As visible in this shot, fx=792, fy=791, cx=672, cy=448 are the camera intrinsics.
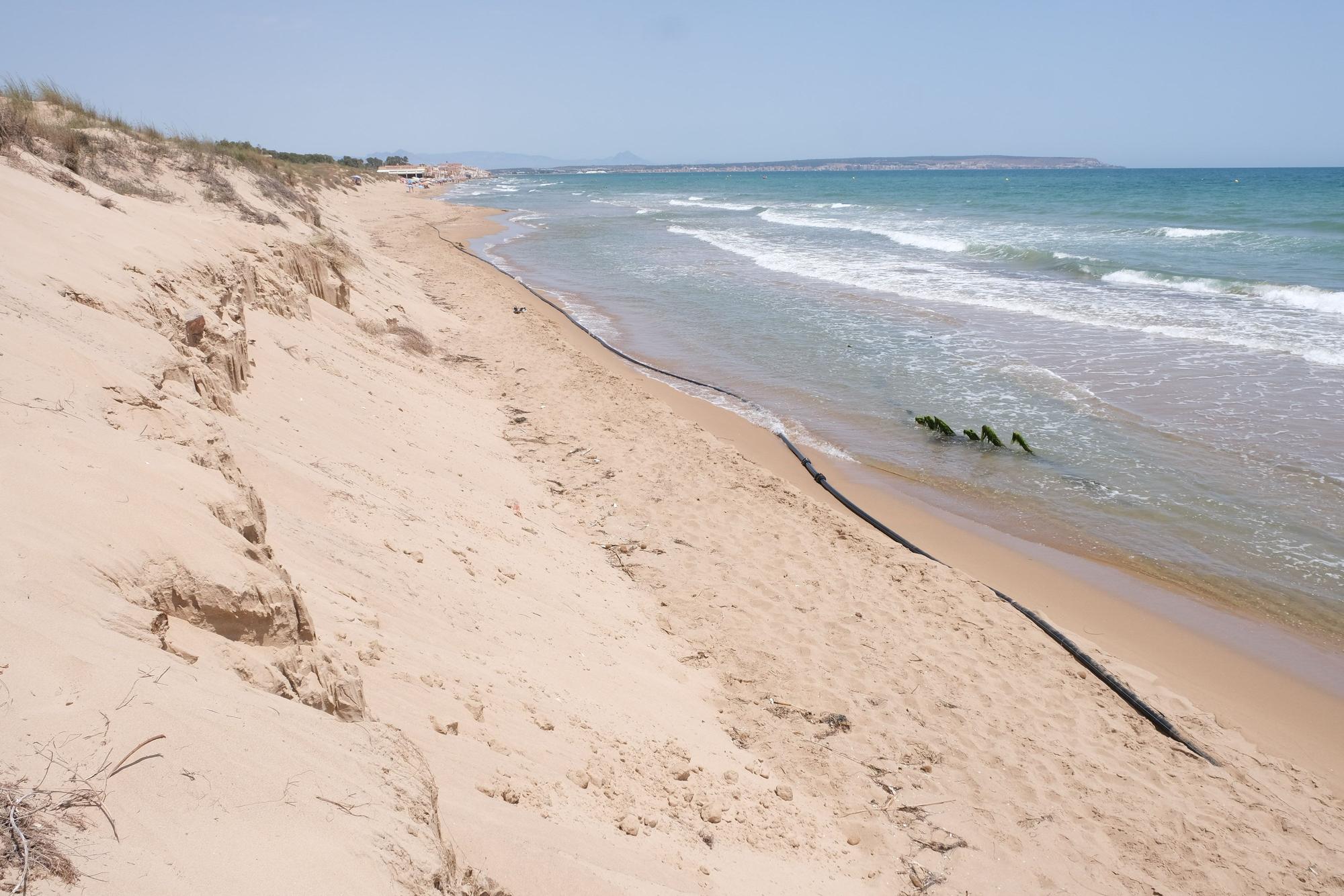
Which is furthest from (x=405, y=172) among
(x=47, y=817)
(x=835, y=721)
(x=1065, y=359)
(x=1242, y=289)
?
(x=47, y=817)

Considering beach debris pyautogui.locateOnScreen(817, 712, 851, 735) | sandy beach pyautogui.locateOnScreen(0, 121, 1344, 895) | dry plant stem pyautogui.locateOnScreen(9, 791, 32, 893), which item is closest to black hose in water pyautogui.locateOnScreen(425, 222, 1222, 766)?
sandy beach pyautogui.locateOnScreen(0, 121, 1344, 895)

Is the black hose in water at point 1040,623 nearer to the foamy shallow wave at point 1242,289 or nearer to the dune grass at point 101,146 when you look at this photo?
the dune grass at point 101,146

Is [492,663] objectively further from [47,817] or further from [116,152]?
[116,152]

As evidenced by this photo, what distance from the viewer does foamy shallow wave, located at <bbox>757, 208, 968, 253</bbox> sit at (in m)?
32.2

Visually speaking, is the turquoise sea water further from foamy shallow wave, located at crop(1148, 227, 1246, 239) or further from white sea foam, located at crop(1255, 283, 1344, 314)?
foamy shallow wave, located at crop(1148, 227, 1246, 239)

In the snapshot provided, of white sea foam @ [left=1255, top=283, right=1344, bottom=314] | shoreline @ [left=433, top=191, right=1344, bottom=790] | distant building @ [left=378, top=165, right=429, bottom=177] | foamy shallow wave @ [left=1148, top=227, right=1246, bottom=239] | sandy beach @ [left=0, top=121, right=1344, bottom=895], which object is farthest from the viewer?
distant building @ [left=378, top=165, right=429, bottom=177]

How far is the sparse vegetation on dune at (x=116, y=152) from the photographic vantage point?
33.2ft

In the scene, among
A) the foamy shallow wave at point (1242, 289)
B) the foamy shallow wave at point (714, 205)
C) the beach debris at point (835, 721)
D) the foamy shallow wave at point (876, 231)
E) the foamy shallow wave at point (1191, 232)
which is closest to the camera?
the beach debris at point (835, 721)

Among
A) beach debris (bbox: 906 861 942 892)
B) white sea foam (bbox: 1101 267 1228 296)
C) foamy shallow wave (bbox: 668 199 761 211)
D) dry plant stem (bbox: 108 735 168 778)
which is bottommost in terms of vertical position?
beach debris (bbox: 906 861 942 892)

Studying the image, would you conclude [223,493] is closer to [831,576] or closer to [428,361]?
[831,576]

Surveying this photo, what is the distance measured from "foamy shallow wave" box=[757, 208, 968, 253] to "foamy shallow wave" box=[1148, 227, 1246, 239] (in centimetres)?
917

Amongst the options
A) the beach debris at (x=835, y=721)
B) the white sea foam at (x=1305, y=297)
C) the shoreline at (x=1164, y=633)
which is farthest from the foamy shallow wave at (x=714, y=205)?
the beach debris at (x=835, y=721)

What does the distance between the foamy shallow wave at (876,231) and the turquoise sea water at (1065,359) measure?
0.41 m

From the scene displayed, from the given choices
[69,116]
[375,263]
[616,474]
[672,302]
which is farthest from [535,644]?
[672,302]
